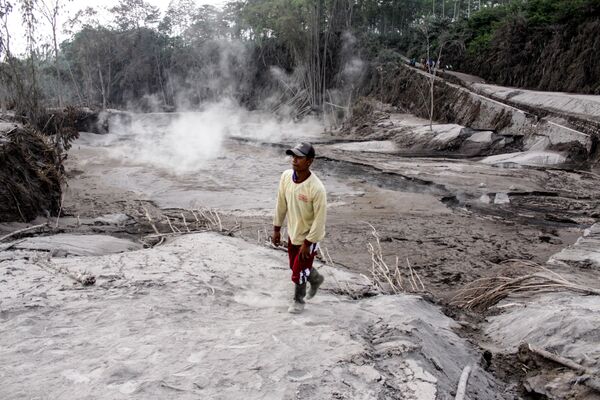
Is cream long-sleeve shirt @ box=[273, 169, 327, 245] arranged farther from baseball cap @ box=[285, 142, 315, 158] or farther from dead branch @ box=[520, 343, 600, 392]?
dead branch @ box=[520, 343, 600, 392]

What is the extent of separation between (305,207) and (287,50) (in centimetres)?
3406

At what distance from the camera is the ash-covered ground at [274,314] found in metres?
2.77

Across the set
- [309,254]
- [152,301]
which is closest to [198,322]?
[152,301]

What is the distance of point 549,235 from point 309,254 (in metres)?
6.40

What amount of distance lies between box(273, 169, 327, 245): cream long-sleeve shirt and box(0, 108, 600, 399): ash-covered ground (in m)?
0.67

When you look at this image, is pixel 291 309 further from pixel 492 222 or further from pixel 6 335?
pixel 492 222

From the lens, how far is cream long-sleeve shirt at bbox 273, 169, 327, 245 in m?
3.70

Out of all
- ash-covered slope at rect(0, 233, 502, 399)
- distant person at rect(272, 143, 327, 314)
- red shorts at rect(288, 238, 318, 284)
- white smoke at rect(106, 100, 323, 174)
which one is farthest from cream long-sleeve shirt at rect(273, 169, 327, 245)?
white smoke at rect(106, 100, 323, 174)

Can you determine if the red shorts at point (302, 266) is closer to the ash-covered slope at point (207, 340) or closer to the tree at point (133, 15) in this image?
the ash-covered slope at point (207, 340)

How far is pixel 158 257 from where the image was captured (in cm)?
528

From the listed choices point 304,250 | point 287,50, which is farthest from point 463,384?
point 287,50

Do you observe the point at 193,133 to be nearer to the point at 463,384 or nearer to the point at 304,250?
the point at 304,250

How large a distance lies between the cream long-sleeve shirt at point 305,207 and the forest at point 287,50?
480 inches

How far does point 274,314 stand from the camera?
3.84 metres
